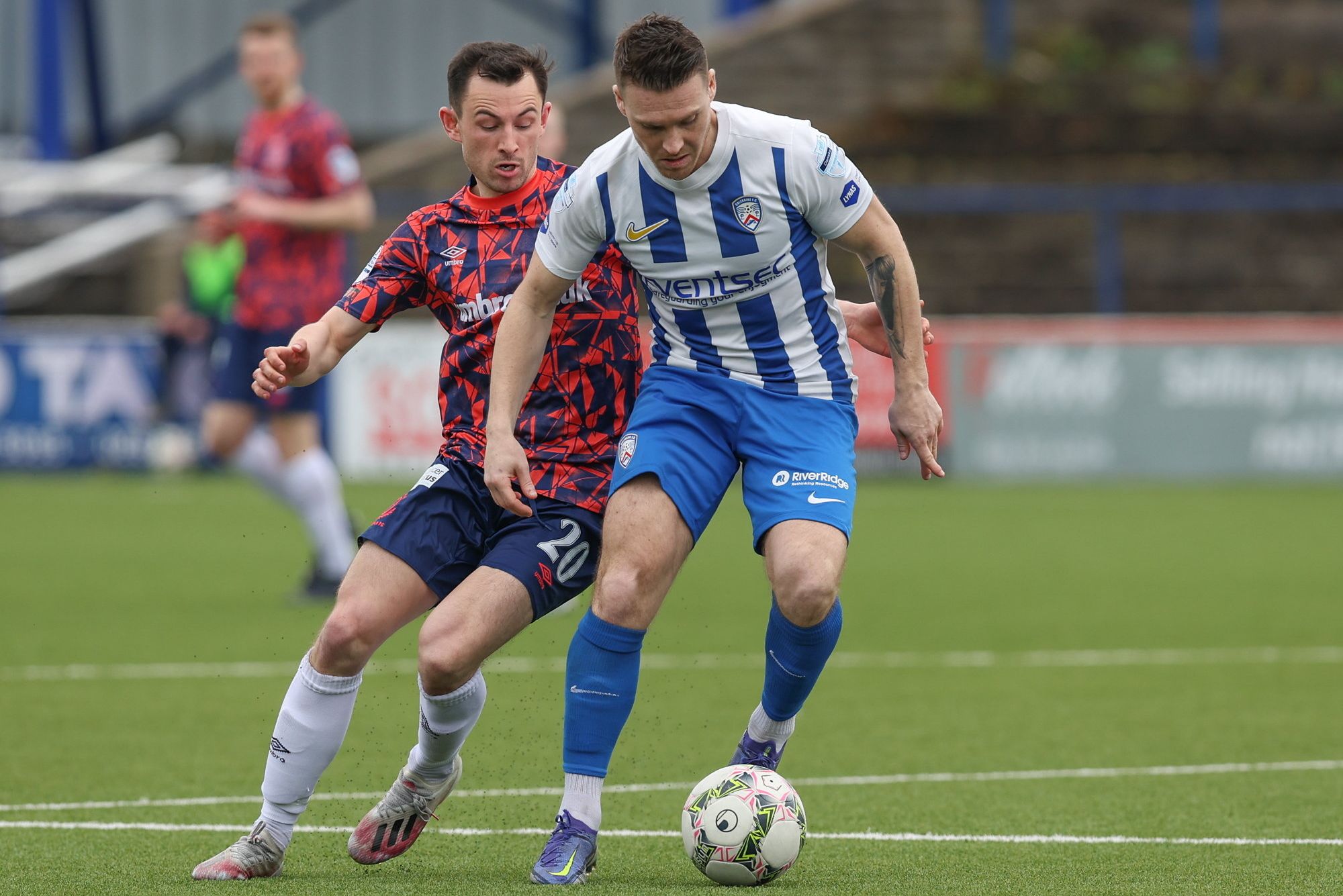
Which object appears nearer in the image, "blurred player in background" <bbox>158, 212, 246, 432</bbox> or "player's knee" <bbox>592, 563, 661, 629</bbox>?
"player's knee" <bbox>592, 563, 661, 629</bbox>

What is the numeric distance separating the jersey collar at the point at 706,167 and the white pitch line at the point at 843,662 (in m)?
3.48

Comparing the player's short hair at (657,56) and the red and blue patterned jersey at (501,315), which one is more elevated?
the player's short hair at (657,56)

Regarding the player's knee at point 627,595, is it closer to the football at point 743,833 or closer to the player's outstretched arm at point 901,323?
the football at point 743,833

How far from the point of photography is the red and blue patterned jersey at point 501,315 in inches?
185

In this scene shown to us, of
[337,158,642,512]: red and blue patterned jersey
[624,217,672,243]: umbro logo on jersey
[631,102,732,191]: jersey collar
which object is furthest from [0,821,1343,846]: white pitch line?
[631,102,732,191]: jersey collar

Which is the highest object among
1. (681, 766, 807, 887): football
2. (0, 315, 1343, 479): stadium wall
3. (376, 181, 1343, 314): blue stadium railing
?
(681, 766, 807, 887): football

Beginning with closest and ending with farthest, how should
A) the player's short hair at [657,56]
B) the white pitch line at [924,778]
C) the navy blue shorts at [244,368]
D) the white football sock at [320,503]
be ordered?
1. the player's short hair at [657,56]
2. the white pitch line at [924,778]
3. the navy blue shorts at [244,368]
4. the white football sock at [320,503]

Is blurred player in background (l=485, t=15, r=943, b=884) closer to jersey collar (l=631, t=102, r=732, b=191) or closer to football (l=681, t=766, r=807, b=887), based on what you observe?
jersey collar (l=631, t=102, r=732, b=191)

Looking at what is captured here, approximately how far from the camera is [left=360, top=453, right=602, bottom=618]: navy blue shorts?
449 centimetres

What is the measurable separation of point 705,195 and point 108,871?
6.42 ft

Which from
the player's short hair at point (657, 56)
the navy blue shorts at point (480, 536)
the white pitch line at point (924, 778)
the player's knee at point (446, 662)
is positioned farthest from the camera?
the white pitch line at point (924, 778)

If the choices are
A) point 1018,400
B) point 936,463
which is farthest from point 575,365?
point 1018,400

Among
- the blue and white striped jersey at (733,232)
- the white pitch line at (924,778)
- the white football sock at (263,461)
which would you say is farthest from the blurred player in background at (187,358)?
the blue and white striped jersey at (733,232)

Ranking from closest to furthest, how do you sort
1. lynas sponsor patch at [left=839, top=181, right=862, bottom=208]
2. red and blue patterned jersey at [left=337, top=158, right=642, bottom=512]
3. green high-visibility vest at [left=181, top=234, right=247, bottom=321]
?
1. lynas sponsor patch at [left=839, top=181, right=862, bottom=208]
2. red and blue patterned jersey at [left=337, top=158, right=642, bottom=512]
3. green high-visibility vest at [left=181, top=234, right=247, bottom=321]
